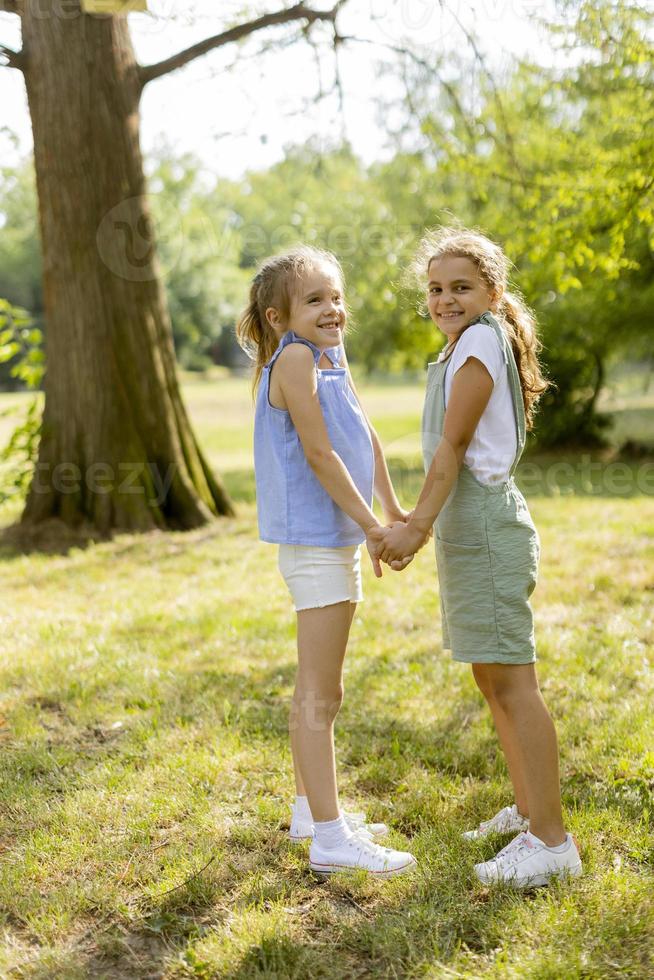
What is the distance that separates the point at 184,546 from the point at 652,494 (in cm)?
572

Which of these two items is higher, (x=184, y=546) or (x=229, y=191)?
(x=229, y=191)

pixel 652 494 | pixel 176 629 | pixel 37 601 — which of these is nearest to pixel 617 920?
pixel 176 629

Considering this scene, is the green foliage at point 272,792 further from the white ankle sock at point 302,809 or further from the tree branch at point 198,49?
the tree branch at point 198,49

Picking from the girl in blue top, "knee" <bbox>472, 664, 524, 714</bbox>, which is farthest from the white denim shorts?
"knee" <bbox>472, 664, 524, 714</bbox>

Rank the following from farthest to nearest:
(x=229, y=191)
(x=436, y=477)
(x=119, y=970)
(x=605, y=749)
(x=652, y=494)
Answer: (x=229, y=191) < (x=652, y=494) < (x=605, y=749) < (x=436, y=477) < (x=119, y=970)

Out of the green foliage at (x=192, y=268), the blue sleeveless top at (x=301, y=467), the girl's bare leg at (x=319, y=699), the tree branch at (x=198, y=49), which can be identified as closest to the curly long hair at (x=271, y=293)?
the blue sleeveless top at (x=301, y=467)

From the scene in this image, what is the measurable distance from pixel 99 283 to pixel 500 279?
5.41 m

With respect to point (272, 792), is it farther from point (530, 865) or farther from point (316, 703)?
point (530, 865)

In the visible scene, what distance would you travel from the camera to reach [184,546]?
287 inches

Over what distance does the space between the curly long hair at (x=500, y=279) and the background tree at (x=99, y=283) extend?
5031 mm

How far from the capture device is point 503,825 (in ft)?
9.18

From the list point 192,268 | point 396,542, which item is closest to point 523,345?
point 396,542

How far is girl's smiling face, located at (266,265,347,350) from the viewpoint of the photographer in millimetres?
2598

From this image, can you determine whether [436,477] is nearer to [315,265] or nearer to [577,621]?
[315,265]
